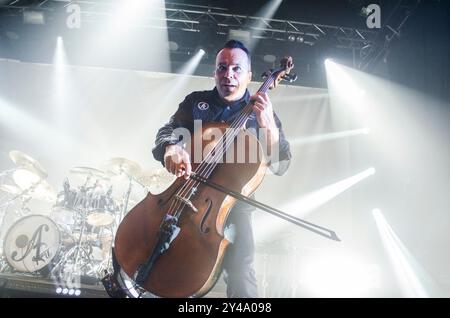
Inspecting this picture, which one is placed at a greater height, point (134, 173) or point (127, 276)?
point (134, 173)

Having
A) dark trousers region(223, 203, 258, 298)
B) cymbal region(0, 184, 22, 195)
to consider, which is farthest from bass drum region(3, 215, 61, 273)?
dark trousers region(223, 203, 258, 298)

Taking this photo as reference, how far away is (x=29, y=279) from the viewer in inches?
150

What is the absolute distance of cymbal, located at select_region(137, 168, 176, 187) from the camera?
5.38m

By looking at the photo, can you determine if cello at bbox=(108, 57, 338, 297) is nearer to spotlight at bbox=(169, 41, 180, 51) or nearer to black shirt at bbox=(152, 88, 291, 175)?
black shirt at bbox=(152, 88, 291, 175)

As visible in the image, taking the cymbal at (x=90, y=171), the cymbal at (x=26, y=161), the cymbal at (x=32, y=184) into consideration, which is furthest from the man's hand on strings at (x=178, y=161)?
the cymbal at (x=32, y=184)

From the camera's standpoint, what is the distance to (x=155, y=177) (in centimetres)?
544

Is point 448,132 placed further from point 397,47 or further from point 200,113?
point 200,113

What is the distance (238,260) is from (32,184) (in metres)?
4.51

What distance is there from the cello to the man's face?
51 centimetres

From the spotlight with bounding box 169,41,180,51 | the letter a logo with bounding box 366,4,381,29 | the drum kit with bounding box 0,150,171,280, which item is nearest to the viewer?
the drum kit with bounding box 0,150,171,280

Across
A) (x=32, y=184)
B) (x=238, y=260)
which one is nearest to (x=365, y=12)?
(x=238, y=260)

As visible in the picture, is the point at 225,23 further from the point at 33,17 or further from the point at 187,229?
the point at 187,229

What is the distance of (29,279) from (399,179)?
17.9ft
